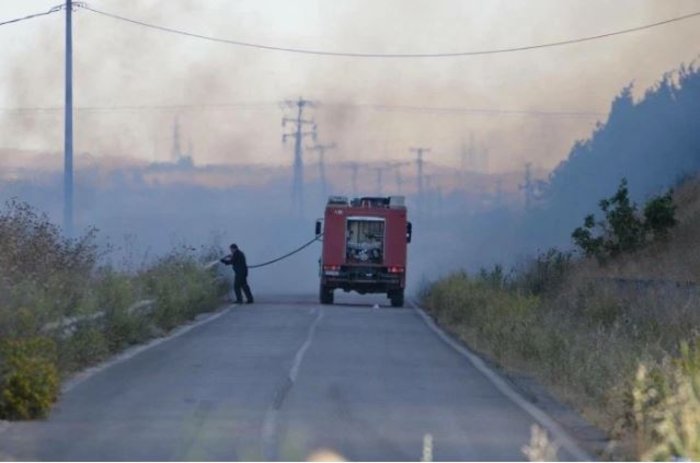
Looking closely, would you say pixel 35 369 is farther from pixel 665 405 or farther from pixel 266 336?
pixel 266 336

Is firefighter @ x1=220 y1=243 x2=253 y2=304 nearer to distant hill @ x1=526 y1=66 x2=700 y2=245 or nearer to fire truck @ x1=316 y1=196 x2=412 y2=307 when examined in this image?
fire truck @ x1=316 y1=196 x2=412 y2=307

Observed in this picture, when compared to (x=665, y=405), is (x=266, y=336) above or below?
below

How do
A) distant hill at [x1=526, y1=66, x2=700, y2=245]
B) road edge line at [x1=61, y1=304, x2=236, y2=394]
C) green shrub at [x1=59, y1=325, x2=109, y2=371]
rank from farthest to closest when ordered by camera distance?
distant hill at [x1=526, y1=66, x2=700, y2=245], green shrub at [x1=59, y1=325, x2=109, y2=371], road edge line at [x1=61, y1=304, x2=236, y2=394]

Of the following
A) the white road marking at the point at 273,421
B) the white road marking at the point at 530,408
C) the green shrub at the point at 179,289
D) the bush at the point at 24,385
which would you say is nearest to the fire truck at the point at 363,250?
the green shrub at the point at 179,289

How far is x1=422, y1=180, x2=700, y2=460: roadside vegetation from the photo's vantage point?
13.1 meters

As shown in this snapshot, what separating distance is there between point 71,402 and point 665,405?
7180 mm

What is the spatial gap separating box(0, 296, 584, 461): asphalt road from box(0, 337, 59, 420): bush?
0.79 feet

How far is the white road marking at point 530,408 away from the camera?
13.5 m

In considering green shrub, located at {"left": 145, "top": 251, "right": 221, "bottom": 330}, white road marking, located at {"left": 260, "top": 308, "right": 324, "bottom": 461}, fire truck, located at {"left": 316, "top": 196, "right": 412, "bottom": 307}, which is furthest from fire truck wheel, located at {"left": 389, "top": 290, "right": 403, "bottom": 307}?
white road marking, located at {"left": 260, "top": 308, "right": 324, "bottom": 461}

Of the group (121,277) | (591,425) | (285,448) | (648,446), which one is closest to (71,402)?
(285,448)

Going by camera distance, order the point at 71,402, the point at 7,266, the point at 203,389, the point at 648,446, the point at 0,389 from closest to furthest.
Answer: the point at 648,446
the point at 0,389
the point at 71,402
the point at 203,389
the point at 7,266

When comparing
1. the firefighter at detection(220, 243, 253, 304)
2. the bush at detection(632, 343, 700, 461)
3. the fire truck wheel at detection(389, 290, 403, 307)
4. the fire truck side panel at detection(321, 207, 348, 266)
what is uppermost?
the bush at detection(632, 343, 700, 461)

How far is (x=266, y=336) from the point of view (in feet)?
91.8

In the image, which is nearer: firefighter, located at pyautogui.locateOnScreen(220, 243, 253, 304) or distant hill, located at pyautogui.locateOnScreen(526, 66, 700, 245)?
firefighter, located at pyautogui.locateOnScreen(220, 243, 253, 304)
